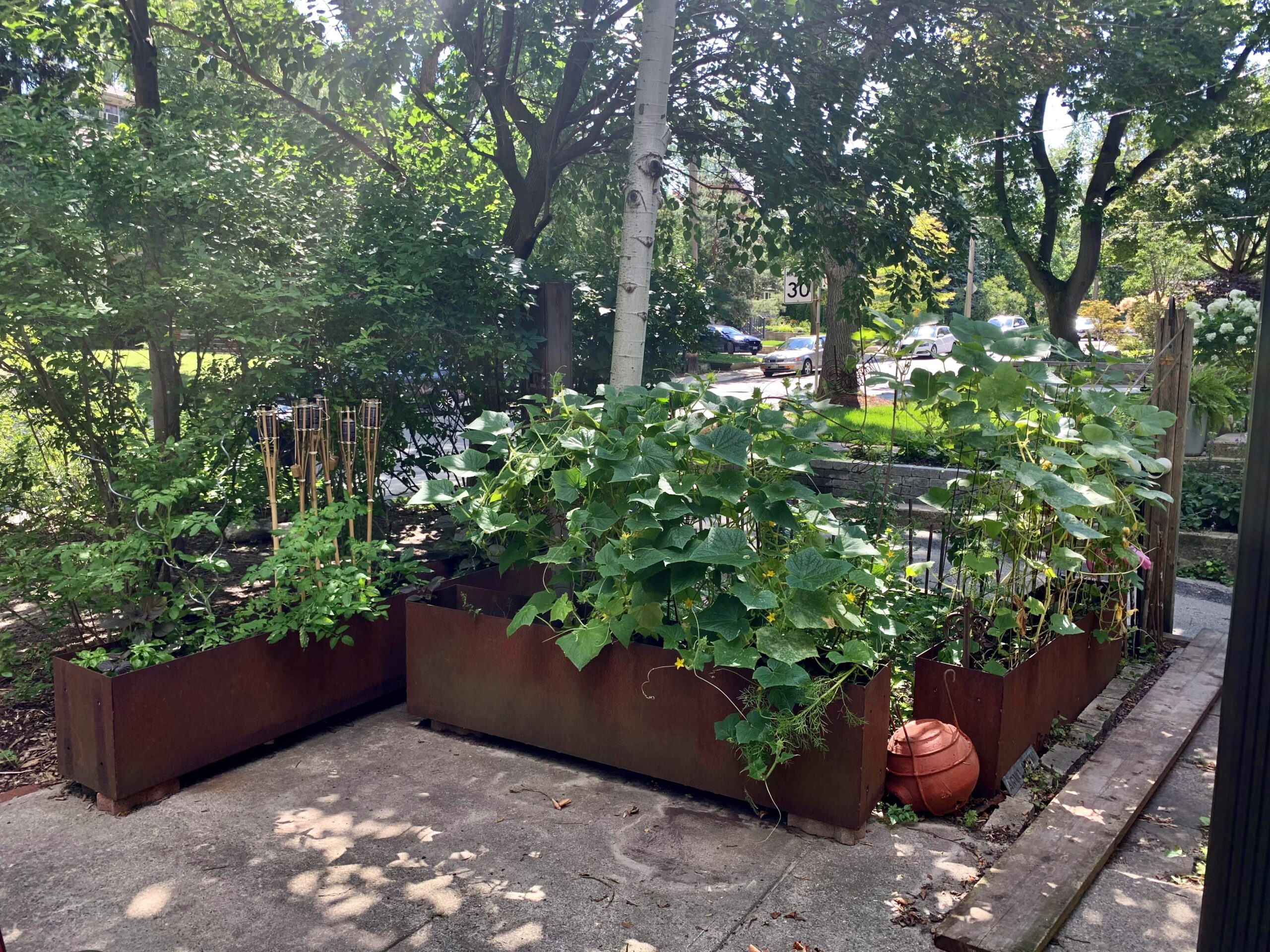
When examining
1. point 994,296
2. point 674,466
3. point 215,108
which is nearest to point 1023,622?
point 674,466

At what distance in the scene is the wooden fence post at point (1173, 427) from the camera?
516 cm

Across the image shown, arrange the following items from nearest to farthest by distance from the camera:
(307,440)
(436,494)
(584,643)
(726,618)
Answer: (726,618) → (584,643) → (436,494) → (307,440)

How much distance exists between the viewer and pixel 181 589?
3.92 meters

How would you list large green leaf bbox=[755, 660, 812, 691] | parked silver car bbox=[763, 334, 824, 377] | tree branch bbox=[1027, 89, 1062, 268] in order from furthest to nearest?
parked silver car bbox=[763, 334, 824, 377] < tree branch bbox=[1027, 89, 1062, 268] < large green leaf bbox=[755, 660, 812, 691]

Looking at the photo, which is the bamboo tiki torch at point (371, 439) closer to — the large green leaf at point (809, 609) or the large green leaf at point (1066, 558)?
the large green leaf at point (809, 609)

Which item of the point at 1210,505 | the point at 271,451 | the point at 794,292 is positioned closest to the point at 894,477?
the point at 1210,505

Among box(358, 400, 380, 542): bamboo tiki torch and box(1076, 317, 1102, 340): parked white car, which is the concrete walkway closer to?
box(358, 400, 380, 542): bamboo tiki torch

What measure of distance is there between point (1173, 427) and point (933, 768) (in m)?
2.90

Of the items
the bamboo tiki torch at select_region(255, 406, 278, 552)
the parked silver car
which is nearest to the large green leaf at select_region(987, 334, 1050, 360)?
the bamboo tiki torch at select_region(255, 406, 278, 552)

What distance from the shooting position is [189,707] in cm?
350

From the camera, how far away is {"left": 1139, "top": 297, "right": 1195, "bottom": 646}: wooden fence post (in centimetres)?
516

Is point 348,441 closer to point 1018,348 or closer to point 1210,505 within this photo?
point 1018,348

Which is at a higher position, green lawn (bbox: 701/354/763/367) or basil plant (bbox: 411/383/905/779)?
green lawn (bbox: 701/354/763/367)

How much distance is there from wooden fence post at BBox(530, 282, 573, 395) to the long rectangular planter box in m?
2.07
